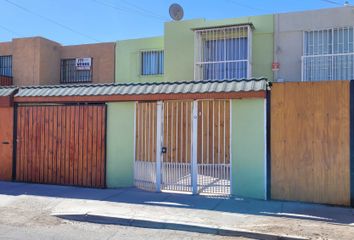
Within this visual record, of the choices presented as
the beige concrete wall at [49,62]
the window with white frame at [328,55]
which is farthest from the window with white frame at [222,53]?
the beige concrete wall at [49,62]

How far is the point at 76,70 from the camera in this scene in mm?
21953

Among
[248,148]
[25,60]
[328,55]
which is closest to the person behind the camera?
[248,148]

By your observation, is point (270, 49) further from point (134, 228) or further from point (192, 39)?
point (134, 228)

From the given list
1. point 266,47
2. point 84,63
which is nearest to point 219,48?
point 266,47

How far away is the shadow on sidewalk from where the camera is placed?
302 inches

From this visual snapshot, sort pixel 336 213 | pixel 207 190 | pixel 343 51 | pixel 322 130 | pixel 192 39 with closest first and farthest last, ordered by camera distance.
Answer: pixel 336 213, pixel 322 130, pixel 207 190, pixel 343 51, pixel 192 39

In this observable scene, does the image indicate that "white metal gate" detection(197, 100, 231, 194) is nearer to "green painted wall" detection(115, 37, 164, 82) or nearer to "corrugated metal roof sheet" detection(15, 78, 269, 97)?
"corrugated metal roof sheet" detection(15, 78, 269, 97)

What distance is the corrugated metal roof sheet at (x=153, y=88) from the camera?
8.99 meters

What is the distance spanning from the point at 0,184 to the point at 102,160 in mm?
3000

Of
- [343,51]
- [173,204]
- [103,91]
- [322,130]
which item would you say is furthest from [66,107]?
[343,51]

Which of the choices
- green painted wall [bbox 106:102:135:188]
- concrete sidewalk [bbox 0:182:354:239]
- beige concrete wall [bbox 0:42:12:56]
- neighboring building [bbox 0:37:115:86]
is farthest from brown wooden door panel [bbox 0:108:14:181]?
beige concrete wall [bbox 0:42:12:56]

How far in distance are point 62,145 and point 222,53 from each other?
7.44m

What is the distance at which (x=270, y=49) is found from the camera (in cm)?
1499

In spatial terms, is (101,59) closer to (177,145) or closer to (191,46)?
(191,46)
